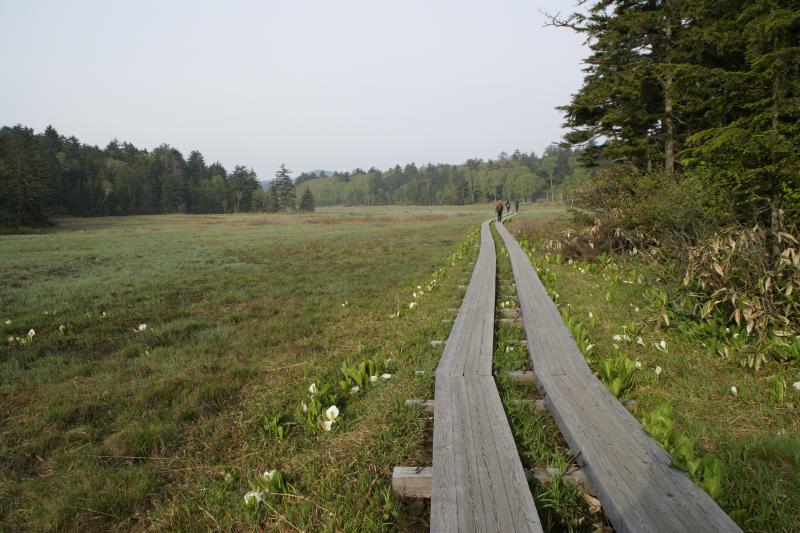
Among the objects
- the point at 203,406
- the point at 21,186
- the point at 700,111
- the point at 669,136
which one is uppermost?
the point at 21,186

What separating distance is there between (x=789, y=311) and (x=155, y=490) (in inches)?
235

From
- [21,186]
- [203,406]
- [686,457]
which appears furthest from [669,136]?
[21,186]

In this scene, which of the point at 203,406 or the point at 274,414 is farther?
the point at 203,406

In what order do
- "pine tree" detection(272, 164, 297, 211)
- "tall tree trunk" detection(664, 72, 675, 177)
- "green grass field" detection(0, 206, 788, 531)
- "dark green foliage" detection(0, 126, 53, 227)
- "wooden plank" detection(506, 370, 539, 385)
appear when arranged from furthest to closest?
"pine tree" detection(272, 164, 297, 211), "dark green foliage" detection(0, 126, 53, 227), "tall tree trunk" detection(664, 72, 675, 177), "wooden plank" detection(506, 370, 539, 385), "green grass field" detection(0, 206, 788, 531)

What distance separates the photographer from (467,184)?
12269 cm

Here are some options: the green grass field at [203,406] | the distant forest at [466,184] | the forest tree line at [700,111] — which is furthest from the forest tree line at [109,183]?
the forest tree line at [700,111]

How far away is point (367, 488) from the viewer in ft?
7.71

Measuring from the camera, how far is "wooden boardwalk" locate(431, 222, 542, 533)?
1.83 m

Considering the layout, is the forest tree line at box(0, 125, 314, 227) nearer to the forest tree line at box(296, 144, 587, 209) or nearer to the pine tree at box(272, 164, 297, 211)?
the pine tree at box(272, 164, 297, 211)

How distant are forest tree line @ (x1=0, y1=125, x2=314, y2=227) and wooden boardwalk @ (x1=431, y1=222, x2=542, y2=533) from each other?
60.5 metres

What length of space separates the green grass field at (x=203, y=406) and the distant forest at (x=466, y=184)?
72.4m

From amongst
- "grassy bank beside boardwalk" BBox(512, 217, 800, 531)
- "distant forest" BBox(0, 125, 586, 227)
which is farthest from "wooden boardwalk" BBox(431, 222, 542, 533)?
"distant forest" BBox(0, 125, 586, 227)

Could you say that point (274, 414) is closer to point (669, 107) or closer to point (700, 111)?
point (669, 107)

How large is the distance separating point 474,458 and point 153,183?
317 ft
